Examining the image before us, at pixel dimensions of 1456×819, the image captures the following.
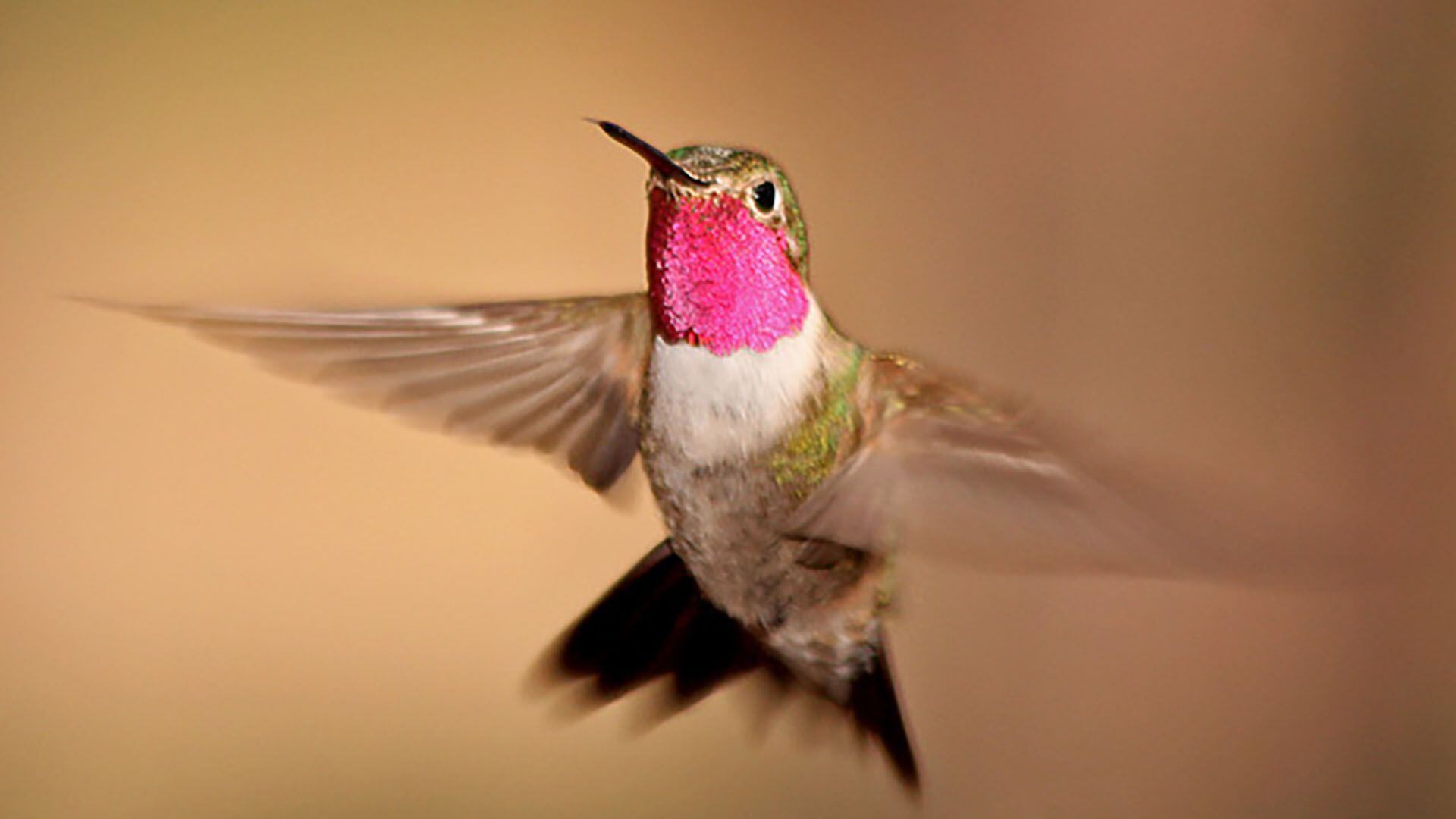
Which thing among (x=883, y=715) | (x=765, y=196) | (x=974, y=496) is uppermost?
(x=765, y=196)

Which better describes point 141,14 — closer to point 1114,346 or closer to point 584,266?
point 584,266

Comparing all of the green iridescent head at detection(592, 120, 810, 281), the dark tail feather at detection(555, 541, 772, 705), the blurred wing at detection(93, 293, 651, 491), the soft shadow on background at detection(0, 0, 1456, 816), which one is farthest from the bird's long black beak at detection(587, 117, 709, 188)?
the soft shadow on background at detection(0, 0, 1456, 816)

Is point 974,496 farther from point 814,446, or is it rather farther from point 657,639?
point 657,639

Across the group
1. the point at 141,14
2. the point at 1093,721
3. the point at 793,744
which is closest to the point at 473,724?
the point at 793,744

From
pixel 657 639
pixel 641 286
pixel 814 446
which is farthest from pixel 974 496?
pixel 641 286

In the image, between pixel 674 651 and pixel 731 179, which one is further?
pixel 674 651
